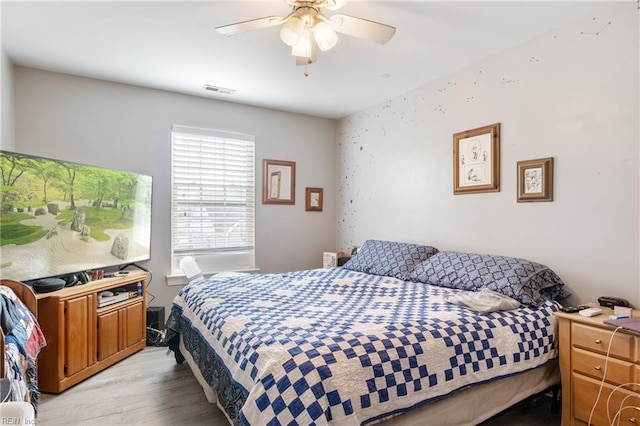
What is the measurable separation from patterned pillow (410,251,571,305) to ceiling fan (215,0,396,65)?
5.61 feet

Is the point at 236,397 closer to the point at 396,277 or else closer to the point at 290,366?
the point at 290,366

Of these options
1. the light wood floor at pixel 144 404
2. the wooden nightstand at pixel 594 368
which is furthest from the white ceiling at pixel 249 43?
the light wood floor at pixel 144 404

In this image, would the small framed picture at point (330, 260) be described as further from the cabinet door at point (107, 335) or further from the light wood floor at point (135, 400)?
the cabinet door at point (107, 335)

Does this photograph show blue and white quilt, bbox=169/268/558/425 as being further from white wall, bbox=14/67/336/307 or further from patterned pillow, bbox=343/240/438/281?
white wall, bbox=14/67/336/307

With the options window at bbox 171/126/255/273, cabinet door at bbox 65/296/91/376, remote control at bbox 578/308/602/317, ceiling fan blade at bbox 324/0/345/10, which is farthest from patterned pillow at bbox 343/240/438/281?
cabinet door at bbox 65/296/91/376

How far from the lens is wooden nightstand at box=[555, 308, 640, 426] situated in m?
1.77

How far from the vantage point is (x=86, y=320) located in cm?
274

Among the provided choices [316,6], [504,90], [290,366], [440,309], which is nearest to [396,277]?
[440,309]

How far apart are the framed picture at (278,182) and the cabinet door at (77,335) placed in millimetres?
2184

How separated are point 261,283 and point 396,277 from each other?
118 centimetres

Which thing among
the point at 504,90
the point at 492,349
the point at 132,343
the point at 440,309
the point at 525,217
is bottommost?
the point at 132,343

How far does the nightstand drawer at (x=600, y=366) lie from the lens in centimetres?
179

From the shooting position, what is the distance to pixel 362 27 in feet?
6.71

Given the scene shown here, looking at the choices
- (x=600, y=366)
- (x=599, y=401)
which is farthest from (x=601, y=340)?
(x=599, y=401)
